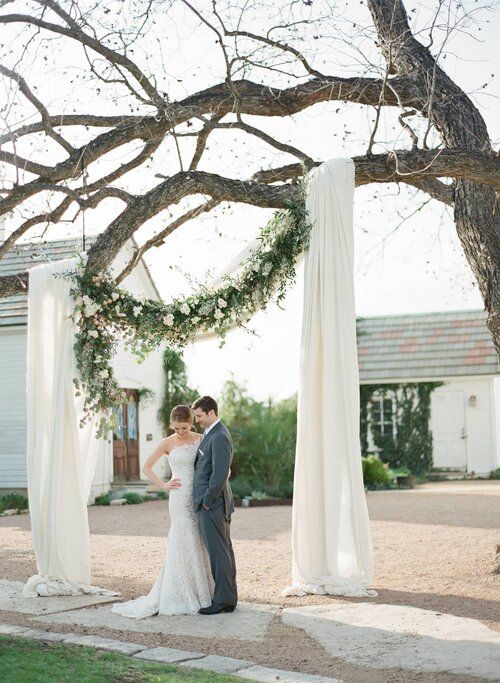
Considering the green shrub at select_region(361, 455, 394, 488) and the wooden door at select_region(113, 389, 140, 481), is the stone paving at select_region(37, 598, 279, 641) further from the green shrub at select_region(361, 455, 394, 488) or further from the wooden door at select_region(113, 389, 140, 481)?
the green shrub at select_region(361, 455, 394, 488)

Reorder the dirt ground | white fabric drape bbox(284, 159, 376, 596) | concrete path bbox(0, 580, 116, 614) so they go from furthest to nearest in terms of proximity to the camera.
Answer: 1. white fabric drape bbox(284, 159, 376, 596)
2. concrete path bbox(0, 580, 116, 614)
3. the dirt ground

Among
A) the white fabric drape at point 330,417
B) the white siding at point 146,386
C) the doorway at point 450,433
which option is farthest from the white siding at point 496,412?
the white fabric drape at point 330,417

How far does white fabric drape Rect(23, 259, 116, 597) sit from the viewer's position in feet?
30.1

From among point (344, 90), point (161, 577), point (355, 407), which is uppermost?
point (344, 90)

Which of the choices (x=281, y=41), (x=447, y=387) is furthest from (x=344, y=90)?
(x=447, y=387)

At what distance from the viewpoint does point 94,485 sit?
21.5 meters

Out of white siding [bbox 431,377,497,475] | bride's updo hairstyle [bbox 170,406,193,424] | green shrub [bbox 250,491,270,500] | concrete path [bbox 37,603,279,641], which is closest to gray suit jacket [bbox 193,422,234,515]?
bride's updo hairstyle [bbox 170,406,193,424]

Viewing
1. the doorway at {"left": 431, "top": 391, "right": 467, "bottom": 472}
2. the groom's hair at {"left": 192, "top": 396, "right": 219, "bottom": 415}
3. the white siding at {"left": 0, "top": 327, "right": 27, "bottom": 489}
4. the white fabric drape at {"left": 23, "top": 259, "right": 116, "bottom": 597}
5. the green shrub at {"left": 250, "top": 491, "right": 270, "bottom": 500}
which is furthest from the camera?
the doorway at {"left": 431, "top": 391, "right": 467, "bottom": 472}

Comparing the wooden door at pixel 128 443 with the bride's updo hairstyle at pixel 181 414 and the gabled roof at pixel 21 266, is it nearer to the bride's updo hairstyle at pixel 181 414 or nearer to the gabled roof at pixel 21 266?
the gabled roof at pixel 21 266

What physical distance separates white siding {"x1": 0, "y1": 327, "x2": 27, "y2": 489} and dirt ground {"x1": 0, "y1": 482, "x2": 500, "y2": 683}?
2.13 meters

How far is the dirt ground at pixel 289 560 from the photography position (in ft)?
22.9

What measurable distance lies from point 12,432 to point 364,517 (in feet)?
45.3

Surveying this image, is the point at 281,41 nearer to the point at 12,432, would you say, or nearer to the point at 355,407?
the point at 355,407

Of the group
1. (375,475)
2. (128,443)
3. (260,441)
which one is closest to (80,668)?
(260,441)
